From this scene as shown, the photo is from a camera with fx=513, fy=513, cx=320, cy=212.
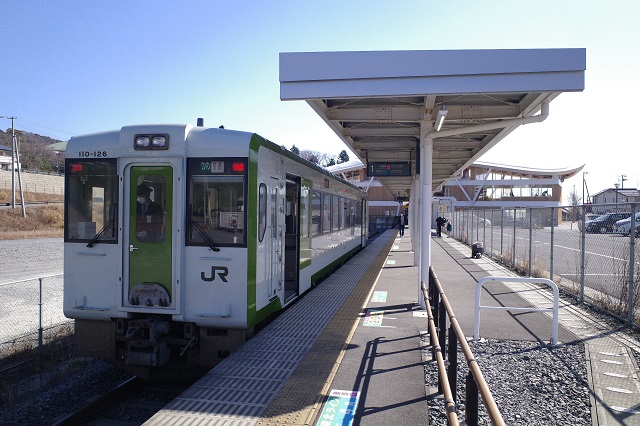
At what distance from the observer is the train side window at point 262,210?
6746mm

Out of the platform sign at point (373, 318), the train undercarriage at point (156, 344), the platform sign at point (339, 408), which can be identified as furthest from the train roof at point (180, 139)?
the platform sign at point (373, 318)

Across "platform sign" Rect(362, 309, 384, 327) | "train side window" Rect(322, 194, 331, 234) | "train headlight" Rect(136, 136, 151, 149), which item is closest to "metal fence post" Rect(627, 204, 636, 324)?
"platform sign" Rect(362, 309, 384, 327)

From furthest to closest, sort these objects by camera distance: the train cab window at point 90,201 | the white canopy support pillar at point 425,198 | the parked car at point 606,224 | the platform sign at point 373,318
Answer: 1. the parked car at point 606,224
2. the white canopy support pillar at point 425,198
3. the platform sign at point 373,318
4. the train cab window at point 90,201

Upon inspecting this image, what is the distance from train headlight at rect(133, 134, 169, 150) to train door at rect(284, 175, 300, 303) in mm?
3003

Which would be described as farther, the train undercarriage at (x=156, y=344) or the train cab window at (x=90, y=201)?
the train cab window at (x=90, y=201)

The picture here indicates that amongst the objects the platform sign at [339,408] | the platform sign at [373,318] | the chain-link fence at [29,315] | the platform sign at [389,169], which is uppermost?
the platform sign at [389,169]

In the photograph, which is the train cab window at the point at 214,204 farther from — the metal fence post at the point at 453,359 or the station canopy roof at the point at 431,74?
the metal fence post at the point at 453,359

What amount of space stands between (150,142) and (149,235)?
1.16 meters

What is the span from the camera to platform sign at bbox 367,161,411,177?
13.2 metres

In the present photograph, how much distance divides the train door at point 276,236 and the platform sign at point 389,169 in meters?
5.60

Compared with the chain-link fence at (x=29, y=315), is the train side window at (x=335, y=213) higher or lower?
higher

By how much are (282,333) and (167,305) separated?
68.7 inches

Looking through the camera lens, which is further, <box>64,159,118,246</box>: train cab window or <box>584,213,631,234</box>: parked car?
<box>584,213,631,234</box>: parked car

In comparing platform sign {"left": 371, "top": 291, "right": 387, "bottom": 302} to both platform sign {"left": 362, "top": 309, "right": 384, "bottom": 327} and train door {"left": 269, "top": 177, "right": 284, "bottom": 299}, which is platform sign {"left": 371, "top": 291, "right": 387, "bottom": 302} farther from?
train door {"left": 269, "top": 177, "right": 284, "bottom": 299}
